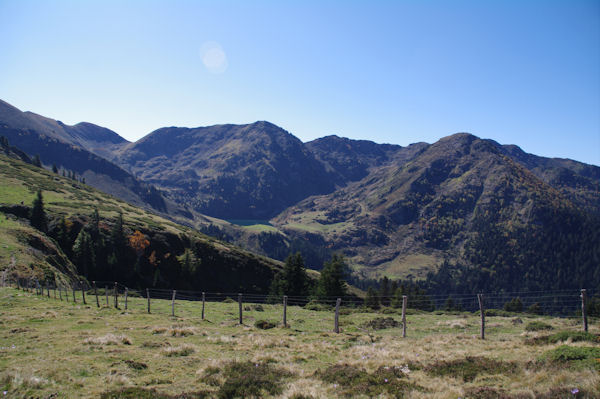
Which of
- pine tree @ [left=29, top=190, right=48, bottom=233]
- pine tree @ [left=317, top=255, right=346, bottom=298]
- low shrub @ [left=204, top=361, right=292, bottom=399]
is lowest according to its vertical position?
pine tree @ [left=317, top=255, right=346, bottom=298]

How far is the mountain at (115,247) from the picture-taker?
70.3m

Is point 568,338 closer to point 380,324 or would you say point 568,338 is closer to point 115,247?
point 380,324

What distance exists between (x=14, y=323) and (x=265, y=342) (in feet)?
56.0

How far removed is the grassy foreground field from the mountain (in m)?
47.3

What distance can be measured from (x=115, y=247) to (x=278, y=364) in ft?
298

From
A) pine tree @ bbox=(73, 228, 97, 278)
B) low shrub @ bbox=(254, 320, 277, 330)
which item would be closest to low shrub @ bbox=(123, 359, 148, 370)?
low shrub @ bbox=(254, 320, 277, 330)

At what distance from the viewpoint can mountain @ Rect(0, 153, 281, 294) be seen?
231 ft

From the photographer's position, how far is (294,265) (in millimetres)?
77500

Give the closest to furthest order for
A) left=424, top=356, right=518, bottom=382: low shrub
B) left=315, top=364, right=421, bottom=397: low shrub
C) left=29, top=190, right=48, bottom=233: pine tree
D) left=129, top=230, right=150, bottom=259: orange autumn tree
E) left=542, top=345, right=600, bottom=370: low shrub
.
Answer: left=542, top=345, right=600, bottom=370: low shrub
left=315, top=364, right=421, bottom=397: low shrub
left=424, top=356, right=518, bottom=382: low shrub
left=29, top=190, right=48, bottom=233: pine tree
left=129, top=230, right=150, bottom=259: orange autumn tree

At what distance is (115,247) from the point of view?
291 ft

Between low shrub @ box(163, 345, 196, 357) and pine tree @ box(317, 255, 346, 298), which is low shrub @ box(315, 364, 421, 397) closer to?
low shrub @ box(163, 345, 196, 357)

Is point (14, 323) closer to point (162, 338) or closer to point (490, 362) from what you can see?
point (162, 338)

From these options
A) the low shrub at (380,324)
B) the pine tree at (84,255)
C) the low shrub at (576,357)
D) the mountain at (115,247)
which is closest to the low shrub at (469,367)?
the low shrub at (576,357)

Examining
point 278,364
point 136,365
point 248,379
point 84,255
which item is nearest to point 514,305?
point 278,364
